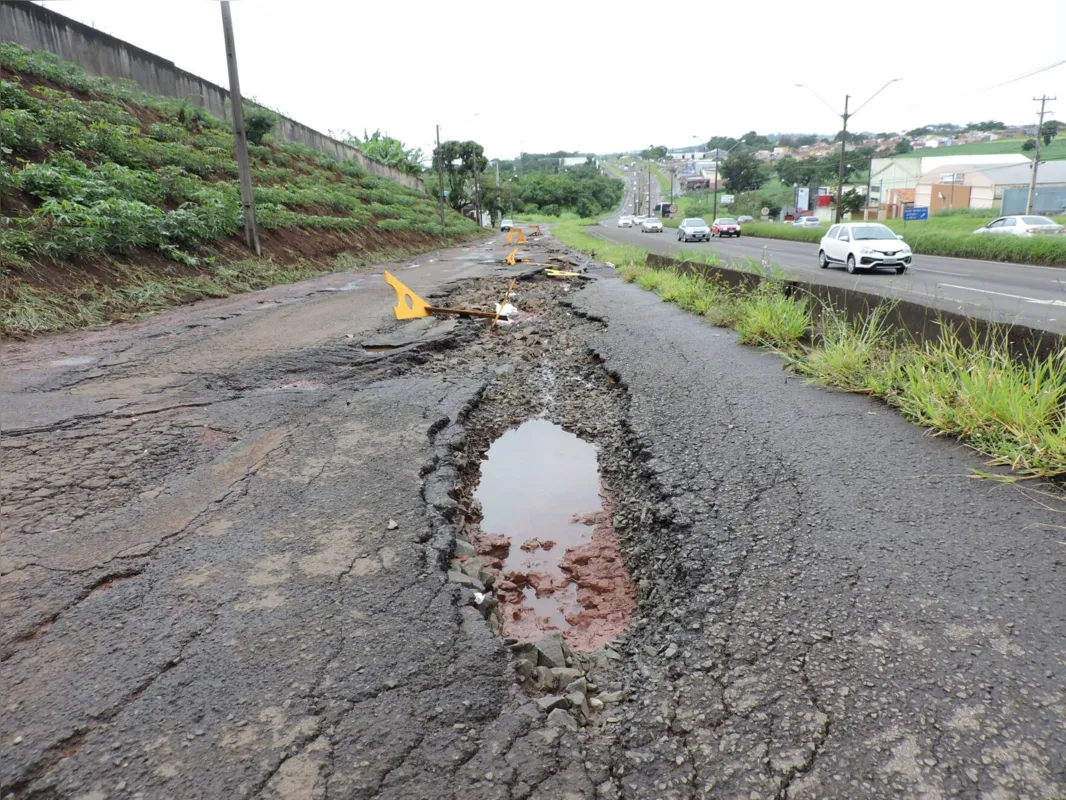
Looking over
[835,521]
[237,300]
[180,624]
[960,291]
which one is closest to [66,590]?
[180,624]

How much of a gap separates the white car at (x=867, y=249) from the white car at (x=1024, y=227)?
34.7 feet

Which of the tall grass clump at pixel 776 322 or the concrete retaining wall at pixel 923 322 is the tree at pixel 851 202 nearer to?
the concrete retaining wall at pixel 923 322

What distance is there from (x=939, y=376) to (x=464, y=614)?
404 centimetres

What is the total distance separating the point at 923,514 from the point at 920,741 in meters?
1.67

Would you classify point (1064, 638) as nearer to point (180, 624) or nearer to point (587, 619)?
point (587, 619)

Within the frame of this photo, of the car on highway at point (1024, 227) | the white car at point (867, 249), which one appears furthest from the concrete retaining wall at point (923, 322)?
the car on highway at point (1024, 227)

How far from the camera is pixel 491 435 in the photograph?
18.1 feet

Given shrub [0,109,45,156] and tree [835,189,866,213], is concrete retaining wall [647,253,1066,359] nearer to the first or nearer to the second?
shrub [0,109,45,156]

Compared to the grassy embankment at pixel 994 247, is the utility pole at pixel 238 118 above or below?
above

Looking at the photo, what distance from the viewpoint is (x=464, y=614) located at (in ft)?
8.66

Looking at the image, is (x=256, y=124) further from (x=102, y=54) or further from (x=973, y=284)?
(x=973, y=284)

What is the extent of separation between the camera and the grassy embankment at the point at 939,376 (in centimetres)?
394

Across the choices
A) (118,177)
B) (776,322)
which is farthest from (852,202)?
(118,177)

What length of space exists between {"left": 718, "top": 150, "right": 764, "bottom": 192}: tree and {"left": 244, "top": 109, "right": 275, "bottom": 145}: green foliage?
96.2m
